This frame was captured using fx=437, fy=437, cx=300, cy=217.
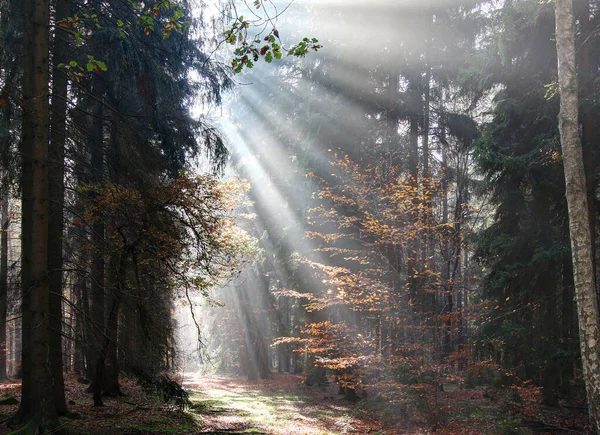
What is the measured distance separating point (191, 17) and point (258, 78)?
6.76 m

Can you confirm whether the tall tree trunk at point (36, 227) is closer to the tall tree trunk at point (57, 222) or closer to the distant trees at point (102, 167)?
the distant trees at point (102, 167)

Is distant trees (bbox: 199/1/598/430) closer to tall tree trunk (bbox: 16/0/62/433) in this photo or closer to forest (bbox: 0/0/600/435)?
forest (bbox: 0/0/600/435)

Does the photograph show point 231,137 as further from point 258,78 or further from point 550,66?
point 550,66

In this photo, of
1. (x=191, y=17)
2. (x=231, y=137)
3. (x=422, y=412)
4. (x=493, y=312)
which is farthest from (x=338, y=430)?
(x=231, y=137)

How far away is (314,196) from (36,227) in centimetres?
925

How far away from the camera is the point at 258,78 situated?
1652 centimetres

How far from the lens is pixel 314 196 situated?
14070 millimetres

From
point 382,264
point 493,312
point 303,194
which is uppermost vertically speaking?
point 303,194

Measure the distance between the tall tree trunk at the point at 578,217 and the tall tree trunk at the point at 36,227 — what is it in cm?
764

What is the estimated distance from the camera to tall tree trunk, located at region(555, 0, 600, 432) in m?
6.60

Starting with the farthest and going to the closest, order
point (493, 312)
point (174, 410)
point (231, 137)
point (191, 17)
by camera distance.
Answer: point (231, 137), point (493, 312), point (174, 410), point (191, 17)

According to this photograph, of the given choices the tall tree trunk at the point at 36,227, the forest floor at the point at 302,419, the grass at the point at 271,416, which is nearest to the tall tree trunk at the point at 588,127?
the forest floor at the point at 302,419

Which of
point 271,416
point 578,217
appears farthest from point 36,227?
point 271,416

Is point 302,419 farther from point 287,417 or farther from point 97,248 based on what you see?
point 97,248
